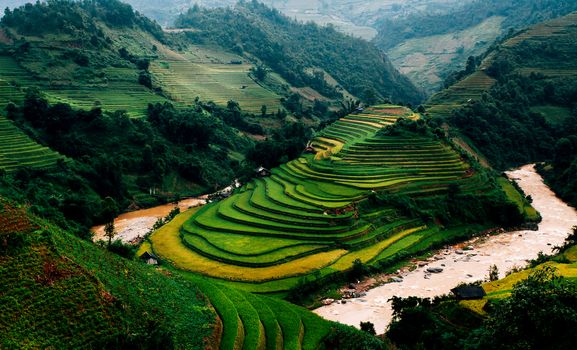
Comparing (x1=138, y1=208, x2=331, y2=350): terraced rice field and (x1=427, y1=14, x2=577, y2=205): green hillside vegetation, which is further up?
(x1=427, y1=14, x2=577, y2=205): green hillside vegetation

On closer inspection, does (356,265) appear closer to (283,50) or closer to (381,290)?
(381,290)

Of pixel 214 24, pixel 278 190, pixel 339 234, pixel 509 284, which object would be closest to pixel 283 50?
pixel 214 24

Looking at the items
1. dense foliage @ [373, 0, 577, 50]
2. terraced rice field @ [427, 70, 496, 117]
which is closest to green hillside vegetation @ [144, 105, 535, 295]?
terraced rice field @ [427, 70, 496, 117]

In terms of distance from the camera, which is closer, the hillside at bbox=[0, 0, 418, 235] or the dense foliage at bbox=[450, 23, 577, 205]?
the hillside at bbox=[0, 0, 418, 235]

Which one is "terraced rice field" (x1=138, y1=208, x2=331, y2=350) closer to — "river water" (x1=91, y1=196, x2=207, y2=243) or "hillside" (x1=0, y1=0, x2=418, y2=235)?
"hillside" (x1=0, y1=0, x2=418, y2=235)

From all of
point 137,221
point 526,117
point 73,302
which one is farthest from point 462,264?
point 526,117

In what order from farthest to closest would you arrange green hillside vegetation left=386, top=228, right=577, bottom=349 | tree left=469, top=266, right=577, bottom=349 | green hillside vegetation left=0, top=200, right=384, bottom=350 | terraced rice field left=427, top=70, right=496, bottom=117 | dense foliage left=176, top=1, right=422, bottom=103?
dense foliage left=176, top=1, right=422, bottom=103 < terraced rice field left=427, top=70, right=496, bottom=117 < green hillside vegetation left=386, top=228, right=577, bottom=349 < tree left=469, top=266, right=577, bottom=349 < green hillside vegetation left=0, top=200, right=384, bottom=350

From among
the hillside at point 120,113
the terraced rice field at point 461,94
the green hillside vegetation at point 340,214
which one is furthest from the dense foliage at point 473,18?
the green hillside vegetation at point 340,214
